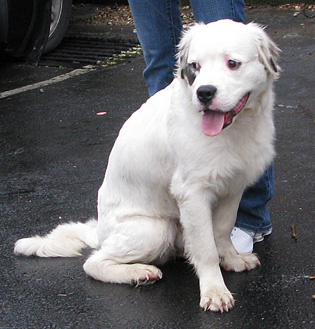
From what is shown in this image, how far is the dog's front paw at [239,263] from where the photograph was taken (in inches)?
131

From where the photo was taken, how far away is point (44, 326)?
2984 mm

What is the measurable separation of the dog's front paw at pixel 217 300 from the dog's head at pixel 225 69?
30.4 inches

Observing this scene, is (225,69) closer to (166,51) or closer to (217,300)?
(166,51)

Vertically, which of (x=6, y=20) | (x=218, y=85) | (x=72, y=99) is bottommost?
(x=72, y=99)

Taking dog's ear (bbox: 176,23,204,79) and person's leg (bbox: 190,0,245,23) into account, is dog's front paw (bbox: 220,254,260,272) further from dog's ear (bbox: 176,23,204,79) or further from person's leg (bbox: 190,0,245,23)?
person's leg (bbox: 190,0,245,23)

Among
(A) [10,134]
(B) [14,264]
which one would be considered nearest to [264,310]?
(B) [14,264]

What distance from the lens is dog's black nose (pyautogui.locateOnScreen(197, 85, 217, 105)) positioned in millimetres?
2689

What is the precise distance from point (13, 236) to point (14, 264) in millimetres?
367

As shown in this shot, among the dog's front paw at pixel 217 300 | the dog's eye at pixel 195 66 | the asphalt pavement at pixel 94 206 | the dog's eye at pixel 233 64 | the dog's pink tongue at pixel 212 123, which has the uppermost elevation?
the dog's eye at pixel 233 64

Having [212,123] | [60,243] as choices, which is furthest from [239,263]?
[60,243]

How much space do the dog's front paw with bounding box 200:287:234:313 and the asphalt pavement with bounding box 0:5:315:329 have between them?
0.12 ft

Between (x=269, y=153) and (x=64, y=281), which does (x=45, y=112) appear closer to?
(x=64, y=281)

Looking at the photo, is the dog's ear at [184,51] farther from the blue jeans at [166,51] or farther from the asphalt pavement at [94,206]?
the asphalt pavement at [94,206]

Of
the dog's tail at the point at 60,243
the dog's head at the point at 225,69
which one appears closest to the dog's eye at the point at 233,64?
the dog's head at the point at 225,69
